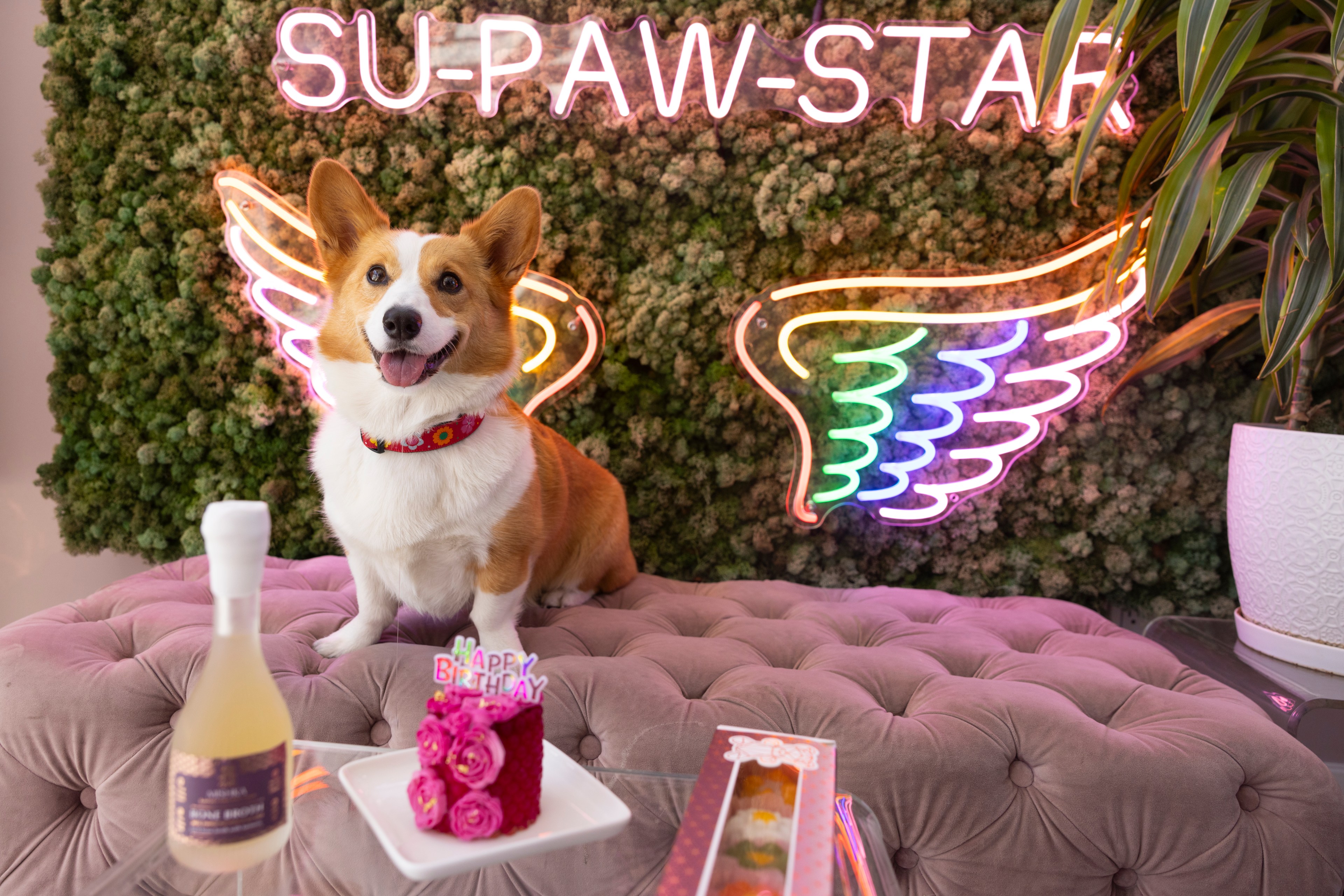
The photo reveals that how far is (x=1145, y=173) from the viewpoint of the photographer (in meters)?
1.83

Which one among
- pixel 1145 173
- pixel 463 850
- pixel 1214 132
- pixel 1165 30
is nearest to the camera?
pixel 463 850

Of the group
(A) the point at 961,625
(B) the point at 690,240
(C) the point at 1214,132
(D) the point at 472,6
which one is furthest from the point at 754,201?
(A) the point at 961,625

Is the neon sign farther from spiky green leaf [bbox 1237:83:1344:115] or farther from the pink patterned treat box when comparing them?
the pink patterned treat box

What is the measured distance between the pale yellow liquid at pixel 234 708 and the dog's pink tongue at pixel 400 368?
2.20 feet

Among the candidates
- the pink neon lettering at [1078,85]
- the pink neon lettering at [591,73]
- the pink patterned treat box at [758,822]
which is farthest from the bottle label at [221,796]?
the pink neon lettering at [1078,85]

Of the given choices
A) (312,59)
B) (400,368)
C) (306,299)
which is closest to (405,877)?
(400,368)

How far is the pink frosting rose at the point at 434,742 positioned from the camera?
59 cm

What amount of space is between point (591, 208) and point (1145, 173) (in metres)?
1.47

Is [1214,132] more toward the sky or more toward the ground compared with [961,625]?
more toward the sky

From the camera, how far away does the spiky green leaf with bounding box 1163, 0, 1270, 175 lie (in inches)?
55.6

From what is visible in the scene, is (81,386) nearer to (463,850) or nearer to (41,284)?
(41,284)

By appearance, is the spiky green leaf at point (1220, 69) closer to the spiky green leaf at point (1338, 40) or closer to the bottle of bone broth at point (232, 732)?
the spiky green leaf at point (1338, 40)

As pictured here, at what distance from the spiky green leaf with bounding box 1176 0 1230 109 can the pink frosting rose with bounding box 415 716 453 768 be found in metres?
1.67

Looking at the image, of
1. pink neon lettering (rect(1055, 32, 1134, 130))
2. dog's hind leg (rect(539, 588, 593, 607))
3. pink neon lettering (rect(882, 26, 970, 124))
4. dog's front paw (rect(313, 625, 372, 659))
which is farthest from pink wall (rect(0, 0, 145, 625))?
pink neon lettering (rect(1055, 32, 1134, 130))
